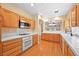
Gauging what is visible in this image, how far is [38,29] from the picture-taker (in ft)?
29.7

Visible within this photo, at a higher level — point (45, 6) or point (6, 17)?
point (45, 6)

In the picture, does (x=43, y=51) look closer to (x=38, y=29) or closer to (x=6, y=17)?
(x=6, y=17)

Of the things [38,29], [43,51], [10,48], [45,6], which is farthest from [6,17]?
[38,29]

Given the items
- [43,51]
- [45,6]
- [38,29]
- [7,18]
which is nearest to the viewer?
[7,18]

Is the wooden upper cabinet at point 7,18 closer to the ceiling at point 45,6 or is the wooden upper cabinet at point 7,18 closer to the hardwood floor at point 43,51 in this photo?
the ceiling at point 45,6

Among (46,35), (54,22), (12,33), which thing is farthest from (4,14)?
(54,22)

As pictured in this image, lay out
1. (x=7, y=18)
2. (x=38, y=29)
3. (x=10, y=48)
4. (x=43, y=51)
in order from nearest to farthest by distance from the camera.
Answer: (x=10, y=48) < (x=7, y=18) < (x=43, y=51) < (x=38, y=29)

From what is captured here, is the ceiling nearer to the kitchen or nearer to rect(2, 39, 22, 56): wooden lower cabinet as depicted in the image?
the kitchen

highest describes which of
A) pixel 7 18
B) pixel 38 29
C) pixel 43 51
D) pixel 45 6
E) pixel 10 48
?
pixel 45 6

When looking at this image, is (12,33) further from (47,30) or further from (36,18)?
(47,30)

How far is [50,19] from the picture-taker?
11484mm

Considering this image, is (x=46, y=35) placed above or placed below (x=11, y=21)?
below

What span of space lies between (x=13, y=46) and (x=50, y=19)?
7966mm

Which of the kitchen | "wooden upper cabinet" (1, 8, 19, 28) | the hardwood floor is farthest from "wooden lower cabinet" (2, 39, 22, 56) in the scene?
the hardwood floor
